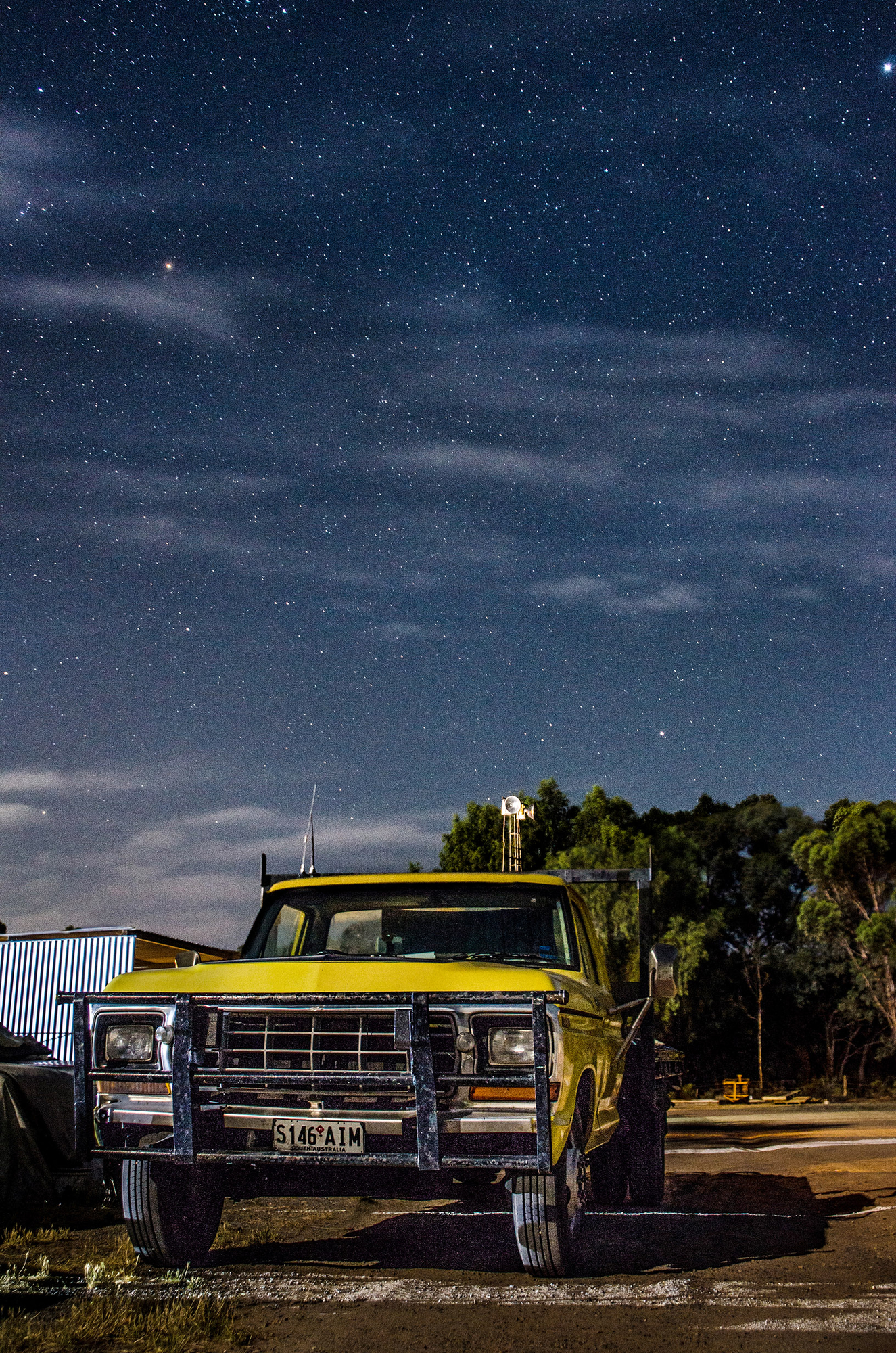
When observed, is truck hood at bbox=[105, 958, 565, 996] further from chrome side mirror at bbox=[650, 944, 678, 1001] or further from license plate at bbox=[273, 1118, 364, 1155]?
chrome side mirror at bbox=[650, 944, 678, 1001]

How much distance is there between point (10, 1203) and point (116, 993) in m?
4.01

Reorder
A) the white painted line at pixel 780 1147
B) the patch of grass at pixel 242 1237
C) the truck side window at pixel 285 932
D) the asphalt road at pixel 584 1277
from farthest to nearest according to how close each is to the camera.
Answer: the white painted line at pixel 780 1147 → the truck side window at pixel 285 932 → the patch of grass at pixel 242 1237 → the asphalt road at pixel 584 1277

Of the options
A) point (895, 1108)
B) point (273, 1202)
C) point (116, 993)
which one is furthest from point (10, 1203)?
point (895, 1108)

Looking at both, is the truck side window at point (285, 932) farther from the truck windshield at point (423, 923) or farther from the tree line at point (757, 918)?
the tree line at point (757, 918)

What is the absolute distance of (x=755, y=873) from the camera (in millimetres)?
51094

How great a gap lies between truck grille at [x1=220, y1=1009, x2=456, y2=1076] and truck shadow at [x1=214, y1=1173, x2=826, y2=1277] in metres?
1.51

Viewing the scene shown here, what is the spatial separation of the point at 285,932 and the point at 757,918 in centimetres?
4607

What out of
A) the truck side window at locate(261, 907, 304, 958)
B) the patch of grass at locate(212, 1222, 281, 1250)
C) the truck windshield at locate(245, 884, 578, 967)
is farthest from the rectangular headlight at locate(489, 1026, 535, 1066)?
the patch of grass at locate(212, 1222, 281, 1250)

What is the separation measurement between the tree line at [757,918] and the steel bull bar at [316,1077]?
3375cm

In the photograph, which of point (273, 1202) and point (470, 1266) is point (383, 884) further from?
point (273, 1202)

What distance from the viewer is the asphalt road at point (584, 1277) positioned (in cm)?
531

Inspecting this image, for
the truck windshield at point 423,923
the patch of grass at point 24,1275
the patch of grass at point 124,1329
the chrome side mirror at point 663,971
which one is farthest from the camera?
the truck windshield at point 423,923

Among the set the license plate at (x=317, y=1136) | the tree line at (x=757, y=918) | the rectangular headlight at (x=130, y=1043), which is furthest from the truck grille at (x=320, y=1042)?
the tree line at (x=757, y=918)

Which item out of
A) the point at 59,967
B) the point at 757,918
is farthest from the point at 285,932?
the point at 757,918
